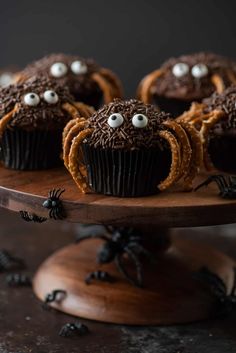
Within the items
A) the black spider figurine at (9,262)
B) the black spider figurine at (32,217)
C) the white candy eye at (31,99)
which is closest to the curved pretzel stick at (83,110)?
the white candy eye at (31,99)

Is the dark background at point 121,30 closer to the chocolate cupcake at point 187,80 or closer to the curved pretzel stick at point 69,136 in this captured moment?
the chocolate cupcake at point 187,80

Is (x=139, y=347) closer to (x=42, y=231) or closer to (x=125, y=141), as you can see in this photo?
(x=125, y=141)

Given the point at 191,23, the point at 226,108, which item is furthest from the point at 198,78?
the point at 191,23

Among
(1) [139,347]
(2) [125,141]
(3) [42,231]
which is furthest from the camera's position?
(3) [42,231]

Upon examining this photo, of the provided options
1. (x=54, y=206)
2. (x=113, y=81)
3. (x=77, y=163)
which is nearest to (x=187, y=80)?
(x=113, y=81)

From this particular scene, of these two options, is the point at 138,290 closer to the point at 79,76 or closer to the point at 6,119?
the point at 6,119

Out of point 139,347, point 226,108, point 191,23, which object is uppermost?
point 191,23
